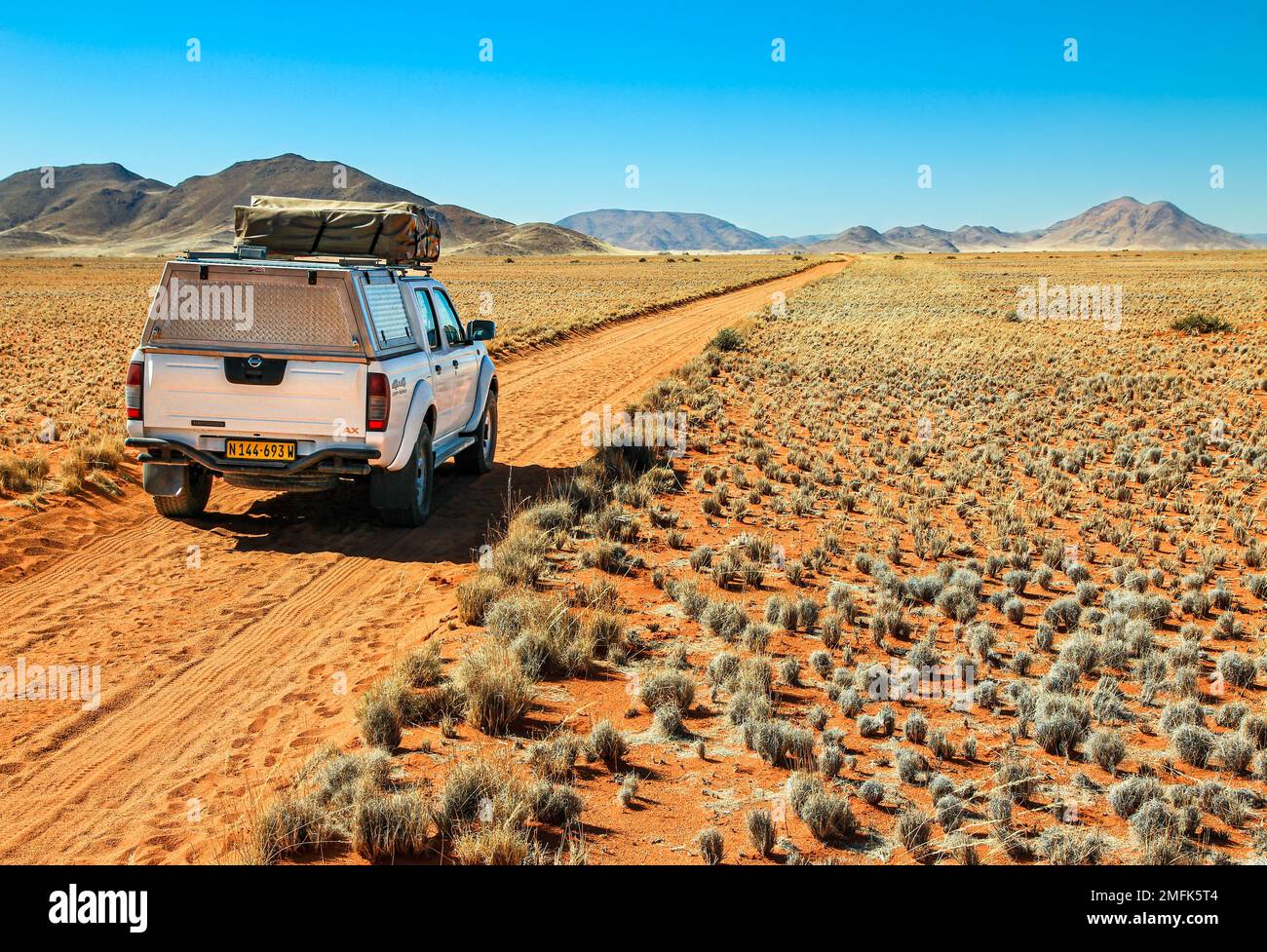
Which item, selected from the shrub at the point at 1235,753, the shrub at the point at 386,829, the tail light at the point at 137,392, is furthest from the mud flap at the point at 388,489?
the shrub at the point at 1235,753

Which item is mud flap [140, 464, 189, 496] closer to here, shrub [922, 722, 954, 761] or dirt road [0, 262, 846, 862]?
dirt road [0, 262, 846, 862]

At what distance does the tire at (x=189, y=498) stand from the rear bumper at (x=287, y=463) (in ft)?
2.54

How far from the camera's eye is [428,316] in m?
10.2

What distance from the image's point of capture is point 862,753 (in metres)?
5.18

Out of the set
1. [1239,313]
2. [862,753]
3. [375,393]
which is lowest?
[862,753]

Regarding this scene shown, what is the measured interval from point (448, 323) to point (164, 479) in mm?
3586

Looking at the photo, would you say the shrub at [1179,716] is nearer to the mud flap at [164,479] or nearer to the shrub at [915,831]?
the shrub at [915,831]

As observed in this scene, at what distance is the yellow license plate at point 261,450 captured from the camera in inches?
326

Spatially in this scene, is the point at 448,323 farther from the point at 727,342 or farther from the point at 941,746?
the point at 727,342

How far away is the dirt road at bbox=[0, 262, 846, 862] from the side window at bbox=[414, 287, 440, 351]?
1777 millimetres

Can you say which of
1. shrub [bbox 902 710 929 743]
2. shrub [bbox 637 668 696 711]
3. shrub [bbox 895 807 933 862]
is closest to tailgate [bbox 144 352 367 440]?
shrub [bbox 637 668 696 711]
